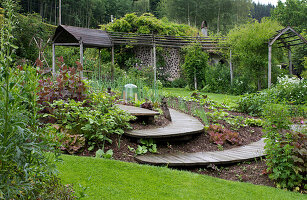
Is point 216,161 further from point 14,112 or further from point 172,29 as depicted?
point 172,29

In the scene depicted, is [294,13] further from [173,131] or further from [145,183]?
[145,183]

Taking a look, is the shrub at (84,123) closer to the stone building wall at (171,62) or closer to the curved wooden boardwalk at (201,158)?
the curved wooden boardwalk at (201,158)

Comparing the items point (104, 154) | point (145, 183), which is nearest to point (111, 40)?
point (104, 154)

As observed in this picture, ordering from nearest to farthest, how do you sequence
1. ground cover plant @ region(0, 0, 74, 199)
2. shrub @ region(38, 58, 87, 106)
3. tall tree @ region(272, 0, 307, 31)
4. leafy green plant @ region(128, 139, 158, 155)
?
ground cover plant @ region(0, 0, 74, 199), leafy green plant @ region(128, 139, 158, 155), shrub @ region(38, 58, 87, 106), tall tree @ region(272, 0, 307, 31)

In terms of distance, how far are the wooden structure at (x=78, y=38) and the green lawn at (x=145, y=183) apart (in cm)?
706

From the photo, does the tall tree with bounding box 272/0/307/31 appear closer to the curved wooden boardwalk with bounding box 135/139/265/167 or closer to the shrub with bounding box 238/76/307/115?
the shrub with bounding box 238/76/307/115

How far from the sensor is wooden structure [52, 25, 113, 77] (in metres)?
9.54

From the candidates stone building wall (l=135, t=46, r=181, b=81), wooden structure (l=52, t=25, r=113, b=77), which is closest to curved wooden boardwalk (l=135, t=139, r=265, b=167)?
wooden structure (l=52, t=25, r=113, b=77)

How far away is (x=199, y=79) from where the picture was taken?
1408 centimetres

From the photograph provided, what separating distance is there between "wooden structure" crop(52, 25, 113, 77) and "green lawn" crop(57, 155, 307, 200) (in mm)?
7058

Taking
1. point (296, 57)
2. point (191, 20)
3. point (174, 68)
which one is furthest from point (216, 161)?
point (191, 20)

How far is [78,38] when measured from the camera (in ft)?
31.1

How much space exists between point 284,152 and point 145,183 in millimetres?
1684

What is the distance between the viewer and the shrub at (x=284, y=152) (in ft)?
9.80
